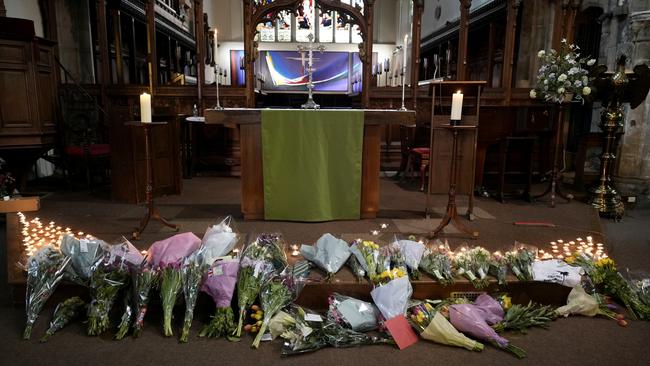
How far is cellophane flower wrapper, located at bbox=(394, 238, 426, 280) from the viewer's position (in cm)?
267

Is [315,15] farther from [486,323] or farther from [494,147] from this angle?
[486,323]

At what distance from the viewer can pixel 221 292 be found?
93.4 inches

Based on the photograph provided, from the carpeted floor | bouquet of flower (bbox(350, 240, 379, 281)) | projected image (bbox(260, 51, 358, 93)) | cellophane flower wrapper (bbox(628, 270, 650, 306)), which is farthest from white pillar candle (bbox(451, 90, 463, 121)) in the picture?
projected image (bbox(260, 51, 358, 93))

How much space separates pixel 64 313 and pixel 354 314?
153 centimetres

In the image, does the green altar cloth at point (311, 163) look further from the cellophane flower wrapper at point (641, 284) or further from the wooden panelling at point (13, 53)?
the wooden panelling at point (13, 53)

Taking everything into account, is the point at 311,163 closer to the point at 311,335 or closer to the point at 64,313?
the point at 311,335

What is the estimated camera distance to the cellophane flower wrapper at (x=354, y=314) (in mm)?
2309

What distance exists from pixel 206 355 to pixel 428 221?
261 centimetres

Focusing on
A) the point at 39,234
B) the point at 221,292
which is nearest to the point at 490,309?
the point at 221,292

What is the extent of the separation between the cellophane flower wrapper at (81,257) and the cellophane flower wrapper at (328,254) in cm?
120

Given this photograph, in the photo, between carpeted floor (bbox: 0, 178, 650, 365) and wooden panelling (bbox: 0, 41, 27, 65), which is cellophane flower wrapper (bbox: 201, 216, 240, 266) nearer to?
carpeted floor (bbox: 0, 178, 650, 365)

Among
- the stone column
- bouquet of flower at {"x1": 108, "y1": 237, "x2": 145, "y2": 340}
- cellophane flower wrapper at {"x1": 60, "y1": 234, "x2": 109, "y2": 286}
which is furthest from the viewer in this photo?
the stone column

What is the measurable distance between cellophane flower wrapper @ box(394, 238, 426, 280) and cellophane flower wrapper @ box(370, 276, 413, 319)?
0.78 feet

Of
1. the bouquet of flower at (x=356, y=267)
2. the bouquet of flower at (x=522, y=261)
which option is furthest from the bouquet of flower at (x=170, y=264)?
the bouquet of flower at (x=522, y=261)
